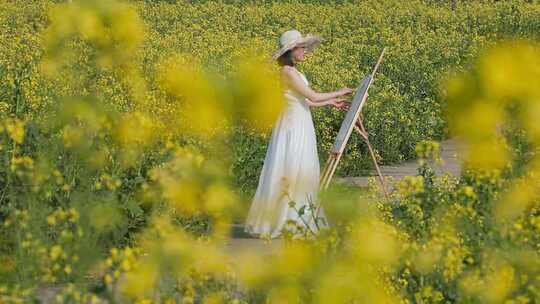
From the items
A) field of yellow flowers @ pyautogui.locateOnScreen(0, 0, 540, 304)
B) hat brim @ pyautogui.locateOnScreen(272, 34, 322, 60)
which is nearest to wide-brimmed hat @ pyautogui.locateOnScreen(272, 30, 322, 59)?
hat brim @ pyautogui.locateOnScreen(272, 34, 322, 60)

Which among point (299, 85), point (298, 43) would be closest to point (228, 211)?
point (298, 43)

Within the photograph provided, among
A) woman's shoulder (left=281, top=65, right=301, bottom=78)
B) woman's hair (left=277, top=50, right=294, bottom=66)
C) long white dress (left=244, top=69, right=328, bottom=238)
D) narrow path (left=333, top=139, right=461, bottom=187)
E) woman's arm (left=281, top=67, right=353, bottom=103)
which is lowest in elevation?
narrow path (left=333, top=139, right=461, bottom=187)

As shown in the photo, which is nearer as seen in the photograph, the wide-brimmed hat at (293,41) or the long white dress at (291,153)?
the wide-brimmed hat at (293,41)

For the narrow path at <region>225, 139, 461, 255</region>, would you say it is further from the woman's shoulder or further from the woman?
the woman's shoulder

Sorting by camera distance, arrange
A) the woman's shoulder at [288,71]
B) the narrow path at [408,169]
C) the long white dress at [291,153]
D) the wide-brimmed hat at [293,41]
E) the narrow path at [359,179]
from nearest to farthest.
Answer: the narrow path at [359,179]
the wide-brimmed hat at [293,41]
the woman's shoulder at [288,71]
the long white dress at [291,153]
the narrow path at [408,169]

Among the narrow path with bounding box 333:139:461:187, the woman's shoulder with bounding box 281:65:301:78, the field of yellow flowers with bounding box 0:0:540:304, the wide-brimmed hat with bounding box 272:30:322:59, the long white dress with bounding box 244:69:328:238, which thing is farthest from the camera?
the narrow path with bounding box 333:139:461:187

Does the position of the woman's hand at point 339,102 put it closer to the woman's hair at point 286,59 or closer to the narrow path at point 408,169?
the woman's hair at point 286,59

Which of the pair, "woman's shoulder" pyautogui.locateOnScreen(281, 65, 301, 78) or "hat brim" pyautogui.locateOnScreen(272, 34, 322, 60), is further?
"woman's shoulder" pyautogui.locateOnScreen(281, 65, 301, 78)

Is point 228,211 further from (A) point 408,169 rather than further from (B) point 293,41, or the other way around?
(A) point 408,169

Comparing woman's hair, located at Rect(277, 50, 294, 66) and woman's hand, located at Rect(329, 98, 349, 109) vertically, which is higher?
woman's hair, located at Rect(277, 50, 294, 66)

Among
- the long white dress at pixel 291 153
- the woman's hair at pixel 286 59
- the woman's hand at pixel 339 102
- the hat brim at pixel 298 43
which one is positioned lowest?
the long white dress at pixel 291 153

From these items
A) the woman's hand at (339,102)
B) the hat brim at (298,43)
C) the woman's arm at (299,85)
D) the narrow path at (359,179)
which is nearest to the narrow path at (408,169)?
the narrow path at (359,179)

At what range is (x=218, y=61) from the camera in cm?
1388

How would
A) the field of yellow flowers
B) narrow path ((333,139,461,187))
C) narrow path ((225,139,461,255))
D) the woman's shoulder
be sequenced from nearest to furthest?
the field of yellow flowers → narrow path ((225,139,461,255)) → the woman's shoulder → narrow path ((333,139,461,187))
